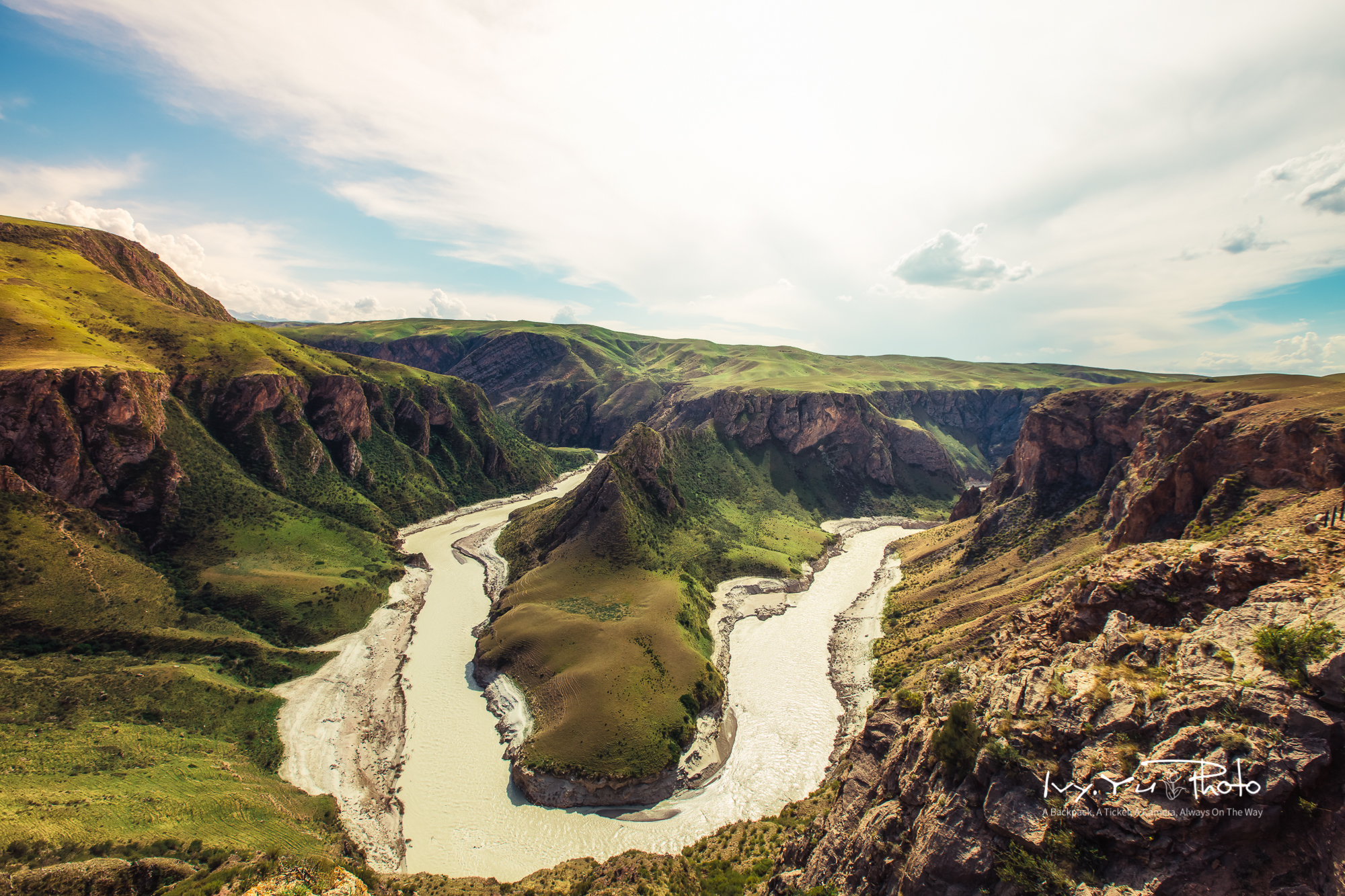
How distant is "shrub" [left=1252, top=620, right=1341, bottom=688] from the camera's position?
60.4 feet

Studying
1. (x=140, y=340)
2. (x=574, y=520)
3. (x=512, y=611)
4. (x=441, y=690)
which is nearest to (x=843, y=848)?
(x=441, y=690)

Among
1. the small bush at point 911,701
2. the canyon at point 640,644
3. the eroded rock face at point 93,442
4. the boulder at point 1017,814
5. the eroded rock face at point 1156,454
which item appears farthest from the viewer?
the eroded rock face at point 93,442

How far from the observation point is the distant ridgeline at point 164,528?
50594 millimetres

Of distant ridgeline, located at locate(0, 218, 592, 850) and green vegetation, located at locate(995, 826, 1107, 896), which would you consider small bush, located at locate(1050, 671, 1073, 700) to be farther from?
distant ridgeline, located at locate(0, 218, 592, 850)

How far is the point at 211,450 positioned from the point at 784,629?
127 m

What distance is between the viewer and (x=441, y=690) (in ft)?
239

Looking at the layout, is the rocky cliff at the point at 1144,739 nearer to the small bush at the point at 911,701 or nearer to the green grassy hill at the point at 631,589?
the small bush at the point at 911,701

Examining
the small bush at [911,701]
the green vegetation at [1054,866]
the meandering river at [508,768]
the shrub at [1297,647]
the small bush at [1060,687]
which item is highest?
the shrub at [1297,647]
